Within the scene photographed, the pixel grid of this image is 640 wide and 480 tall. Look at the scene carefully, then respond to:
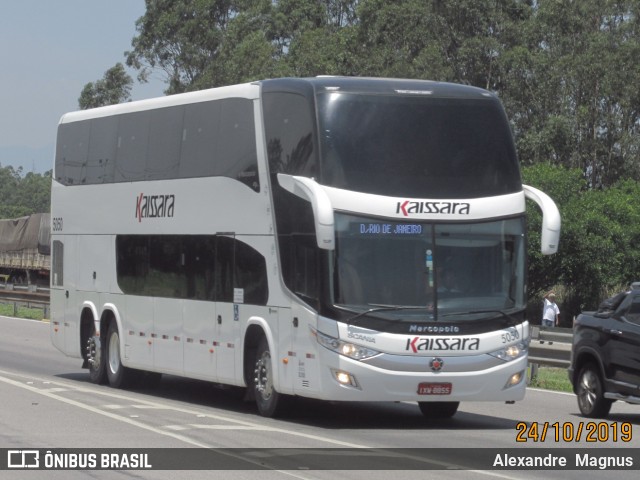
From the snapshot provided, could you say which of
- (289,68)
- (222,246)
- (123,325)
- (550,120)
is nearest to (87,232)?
(123,325)

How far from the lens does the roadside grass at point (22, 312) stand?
4556 cm

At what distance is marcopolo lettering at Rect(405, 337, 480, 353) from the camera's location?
550 inches

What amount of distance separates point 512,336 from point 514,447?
2.02m

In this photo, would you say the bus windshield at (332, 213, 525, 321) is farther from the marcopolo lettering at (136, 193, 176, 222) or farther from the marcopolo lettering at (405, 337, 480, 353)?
the marcopolo lettering at (136, 193, 176, 222)

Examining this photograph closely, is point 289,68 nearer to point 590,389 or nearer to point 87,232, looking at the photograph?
point 87,232

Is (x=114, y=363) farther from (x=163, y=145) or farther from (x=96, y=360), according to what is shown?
(x=163, y=145)

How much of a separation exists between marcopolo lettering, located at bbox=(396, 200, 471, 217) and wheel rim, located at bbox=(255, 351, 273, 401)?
2716 mm

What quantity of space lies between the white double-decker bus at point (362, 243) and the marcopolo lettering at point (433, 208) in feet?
0.06

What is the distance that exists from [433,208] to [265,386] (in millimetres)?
3252

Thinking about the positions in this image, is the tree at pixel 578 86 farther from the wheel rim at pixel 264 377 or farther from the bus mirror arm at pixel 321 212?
the bus mirror arm at pixel 321 212

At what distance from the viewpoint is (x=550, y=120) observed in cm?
5688

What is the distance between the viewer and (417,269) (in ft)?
46.4

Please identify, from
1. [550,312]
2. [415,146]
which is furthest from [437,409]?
[550,312]

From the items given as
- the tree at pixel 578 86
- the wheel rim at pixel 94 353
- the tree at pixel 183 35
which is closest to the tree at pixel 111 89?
the tree at pixel 183 35
